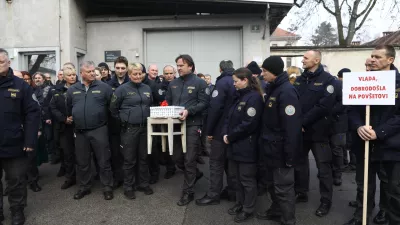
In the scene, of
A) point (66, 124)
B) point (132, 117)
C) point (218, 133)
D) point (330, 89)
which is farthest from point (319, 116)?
point (66, 124)

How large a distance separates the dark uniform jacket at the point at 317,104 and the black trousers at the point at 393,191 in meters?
0.97

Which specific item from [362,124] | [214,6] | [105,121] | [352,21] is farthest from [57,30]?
[352,21]

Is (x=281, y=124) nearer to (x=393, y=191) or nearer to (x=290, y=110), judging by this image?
(x=290, y=110)

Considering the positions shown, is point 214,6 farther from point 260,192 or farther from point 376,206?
point 376,206

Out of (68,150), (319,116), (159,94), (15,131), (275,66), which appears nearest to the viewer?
(275,66)

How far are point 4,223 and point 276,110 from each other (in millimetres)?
3926

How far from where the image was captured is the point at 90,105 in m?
4.97

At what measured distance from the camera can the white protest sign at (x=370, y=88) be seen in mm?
3459

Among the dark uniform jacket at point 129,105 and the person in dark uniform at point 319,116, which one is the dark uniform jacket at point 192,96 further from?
the person in dark uniform at point 319,116

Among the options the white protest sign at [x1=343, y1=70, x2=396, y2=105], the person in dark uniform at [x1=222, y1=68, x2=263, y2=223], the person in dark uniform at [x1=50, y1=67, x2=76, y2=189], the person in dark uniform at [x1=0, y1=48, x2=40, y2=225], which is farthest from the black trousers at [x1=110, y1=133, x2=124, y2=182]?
the white protest sign at [x1=343, y1=70, x2=396, y2=105]

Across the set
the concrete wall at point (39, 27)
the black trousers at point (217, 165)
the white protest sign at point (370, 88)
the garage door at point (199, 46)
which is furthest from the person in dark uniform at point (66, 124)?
the garage door at point (199, 46)

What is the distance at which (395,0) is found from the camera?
20938mm

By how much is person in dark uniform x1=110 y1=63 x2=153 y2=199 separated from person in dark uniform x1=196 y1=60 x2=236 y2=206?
1.09 metres

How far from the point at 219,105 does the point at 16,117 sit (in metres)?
2.74
